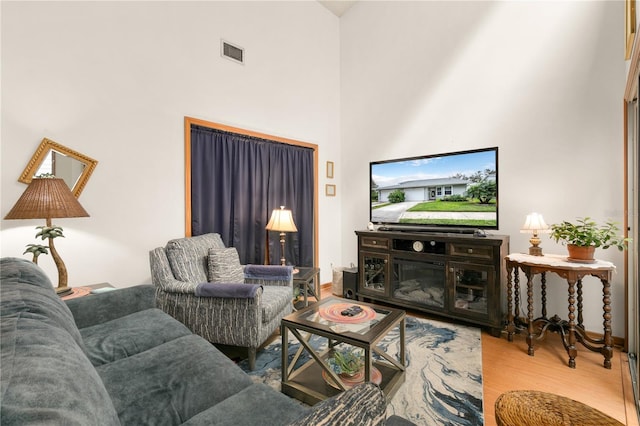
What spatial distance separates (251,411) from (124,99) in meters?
2.65

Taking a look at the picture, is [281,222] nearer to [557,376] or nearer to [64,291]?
[64,291]

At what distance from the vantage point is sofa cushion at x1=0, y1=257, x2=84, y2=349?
2.79 ft

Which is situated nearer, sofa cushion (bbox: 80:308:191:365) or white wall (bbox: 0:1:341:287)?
sofa cushion (bbox: 80:308:191:365)

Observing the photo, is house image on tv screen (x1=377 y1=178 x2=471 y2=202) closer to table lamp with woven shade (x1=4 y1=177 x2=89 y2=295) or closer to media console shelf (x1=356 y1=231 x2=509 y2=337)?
media console shelf (x1=356 y1=231 x2=509 y2=337)

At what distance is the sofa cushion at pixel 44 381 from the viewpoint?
46 cm

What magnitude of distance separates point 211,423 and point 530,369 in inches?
90.1

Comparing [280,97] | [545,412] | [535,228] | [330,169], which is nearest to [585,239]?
[535,228]

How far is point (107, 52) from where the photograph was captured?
2.48 meters

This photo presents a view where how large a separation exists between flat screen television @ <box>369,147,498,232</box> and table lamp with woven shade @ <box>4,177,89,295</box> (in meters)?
2.98

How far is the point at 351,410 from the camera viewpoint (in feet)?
1.93

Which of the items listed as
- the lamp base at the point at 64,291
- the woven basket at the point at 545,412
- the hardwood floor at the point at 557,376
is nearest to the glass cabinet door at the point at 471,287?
the hardwood floor at the point at 557,376

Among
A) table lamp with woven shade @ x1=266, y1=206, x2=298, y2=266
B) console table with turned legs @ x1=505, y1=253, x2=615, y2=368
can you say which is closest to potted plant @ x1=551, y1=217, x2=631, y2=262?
console table with turned legs @ x1=505, y1=253, x2=615, y2=368

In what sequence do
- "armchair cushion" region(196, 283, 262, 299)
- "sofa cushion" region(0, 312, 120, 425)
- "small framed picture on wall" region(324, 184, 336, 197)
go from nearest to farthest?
"sofa cushion" region(0, 312, 120, 425) → "armchair cushion" region(196, 283, 262, 299) → "small framed picture on wall" region(324, 184, 336, 197)

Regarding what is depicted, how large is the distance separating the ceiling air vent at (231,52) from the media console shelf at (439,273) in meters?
2.44
